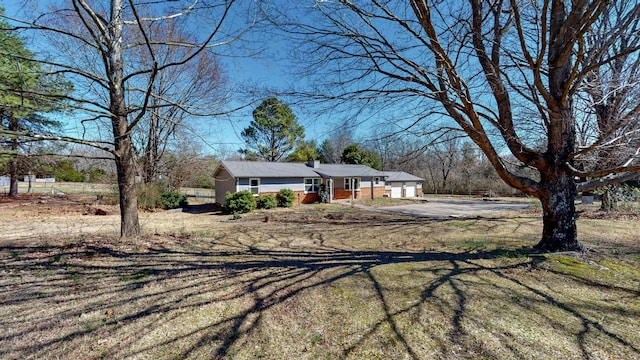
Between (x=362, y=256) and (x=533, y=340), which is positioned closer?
(x=533, y=340)

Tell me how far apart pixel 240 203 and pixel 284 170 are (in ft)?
17.5

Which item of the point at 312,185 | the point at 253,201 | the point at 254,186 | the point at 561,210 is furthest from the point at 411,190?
the point at 561,210

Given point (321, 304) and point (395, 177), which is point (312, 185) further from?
point (321, 304)

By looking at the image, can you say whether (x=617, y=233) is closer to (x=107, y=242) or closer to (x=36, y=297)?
→ (x=36, y=297)

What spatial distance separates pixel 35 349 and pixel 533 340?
4399mm

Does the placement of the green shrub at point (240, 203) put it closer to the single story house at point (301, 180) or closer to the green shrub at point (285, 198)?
the single story house at point (301, 180)

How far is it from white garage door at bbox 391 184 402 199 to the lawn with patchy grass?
812 inches

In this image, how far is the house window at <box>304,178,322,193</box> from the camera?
19.9 m

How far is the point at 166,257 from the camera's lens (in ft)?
16.5

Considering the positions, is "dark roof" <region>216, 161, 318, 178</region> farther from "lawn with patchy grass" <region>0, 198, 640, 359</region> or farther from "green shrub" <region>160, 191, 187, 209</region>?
"lawn with patchy grass" <region>0, 198, 640, 359</region>

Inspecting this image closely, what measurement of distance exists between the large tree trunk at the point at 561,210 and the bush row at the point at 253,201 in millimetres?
13658

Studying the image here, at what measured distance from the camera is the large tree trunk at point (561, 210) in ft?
14.6

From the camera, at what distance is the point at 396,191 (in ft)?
86.4

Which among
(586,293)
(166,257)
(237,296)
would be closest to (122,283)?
(166,257)
